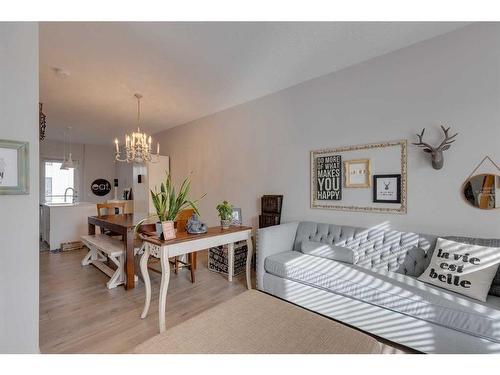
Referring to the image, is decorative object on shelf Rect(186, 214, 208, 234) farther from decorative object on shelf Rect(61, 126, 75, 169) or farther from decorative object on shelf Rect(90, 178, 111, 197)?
decorative object on shelf Rect(90, 178, 111, 197)

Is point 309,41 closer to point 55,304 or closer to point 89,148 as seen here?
point 55,304

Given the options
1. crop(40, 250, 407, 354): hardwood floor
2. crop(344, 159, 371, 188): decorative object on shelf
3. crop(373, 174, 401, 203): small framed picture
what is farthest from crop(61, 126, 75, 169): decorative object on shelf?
crop(373, 174, 401, 203): small framed picture

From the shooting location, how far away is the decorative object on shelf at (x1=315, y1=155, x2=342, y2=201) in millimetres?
2668

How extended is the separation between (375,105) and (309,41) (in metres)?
0.99

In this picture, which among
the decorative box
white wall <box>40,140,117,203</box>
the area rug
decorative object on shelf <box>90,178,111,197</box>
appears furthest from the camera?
decorative object on shelf <box>90,178,111,197</box>

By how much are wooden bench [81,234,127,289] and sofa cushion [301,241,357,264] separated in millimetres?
2144

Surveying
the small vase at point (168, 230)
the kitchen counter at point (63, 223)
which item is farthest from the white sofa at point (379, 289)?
the kitchen counter at point (63, 223)

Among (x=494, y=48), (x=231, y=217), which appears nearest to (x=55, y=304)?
(x=231, y=217)

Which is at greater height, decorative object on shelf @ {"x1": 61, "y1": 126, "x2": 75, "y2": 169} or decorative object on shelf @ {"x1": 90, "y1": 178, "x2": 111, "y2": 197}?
decorative object on shelf @ {"x1": 61, "y1": 126, "x2": 75, "y2": 169}

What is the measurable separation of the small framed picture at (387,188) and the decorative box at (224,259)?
5.93 feet

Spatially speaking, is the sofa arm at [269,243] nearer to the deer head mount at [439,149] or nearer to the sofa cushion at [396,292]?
the sofa cushion at [396,292]

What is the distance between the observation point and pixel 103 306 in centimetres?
217

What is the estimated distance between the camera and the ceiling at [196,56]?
1.91 meters

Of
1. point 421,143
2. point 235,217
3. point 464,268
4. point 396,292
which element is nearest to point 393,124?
point 421,143
